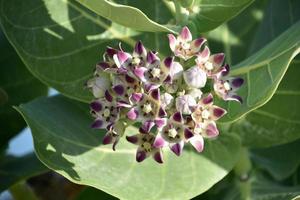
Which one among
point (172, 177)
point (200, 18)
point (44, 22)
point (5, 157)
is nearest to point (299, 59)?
point (200, 18)

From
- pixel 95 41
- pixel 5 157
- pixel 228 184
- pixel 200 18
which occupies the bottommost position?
pixel 5 157

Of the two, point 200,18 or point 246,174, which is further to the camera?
point 246,174

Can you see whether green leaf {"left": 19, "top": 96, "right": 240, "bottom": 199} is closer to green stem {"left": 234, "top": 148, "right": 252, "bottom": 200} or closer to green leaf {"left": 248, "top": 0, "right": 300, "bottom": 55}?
green stem {"left": 234, "top": 148, "right": 252, "bottom": 200}

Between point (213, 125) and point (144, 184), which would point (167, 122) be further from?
point (144, 184)

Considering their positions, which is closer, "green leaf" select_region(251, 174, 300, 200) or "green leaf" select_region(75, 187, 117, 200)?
"green leaf" select_region(251, 174, 300, 200)

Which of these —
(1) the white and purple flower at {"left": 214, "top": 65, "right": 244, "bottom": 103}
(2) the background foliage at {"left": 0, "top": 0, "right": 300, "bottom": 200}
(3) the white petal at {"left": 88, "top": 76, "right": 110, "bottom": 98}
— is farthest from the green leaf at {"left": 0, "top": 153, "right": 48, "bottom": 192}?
(1) the white and purple flower at {"left": 214, "top": 65, "right": 244, "bottom": 103}

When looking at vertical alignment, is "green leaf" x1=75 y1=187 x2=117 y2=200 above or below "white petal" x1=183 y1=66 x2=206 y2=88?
below

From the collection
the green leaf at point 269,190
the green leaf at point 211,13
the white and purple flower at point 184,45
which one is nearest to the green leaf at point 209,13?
the green leaf at point 211,13
